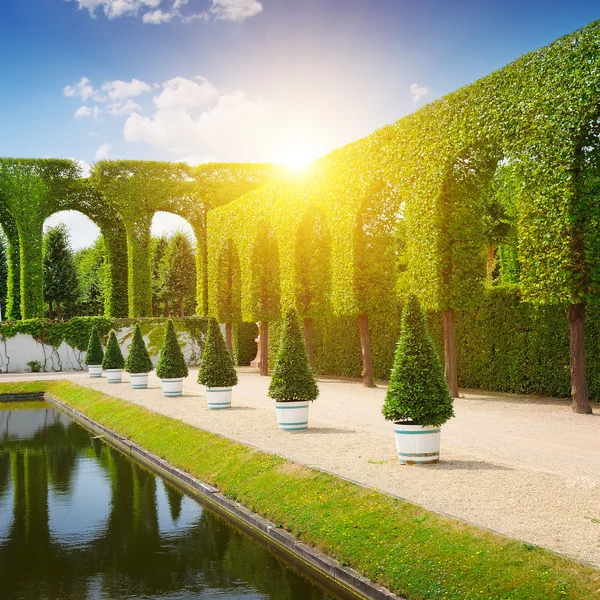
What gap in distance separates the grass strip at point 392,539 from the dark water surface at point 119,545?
0.53m

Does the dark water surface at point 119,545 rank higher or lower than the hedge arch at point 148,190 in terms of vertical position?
lower

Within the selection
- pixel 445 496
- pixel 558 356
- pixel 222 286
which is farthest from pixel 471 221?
pixel 222 286

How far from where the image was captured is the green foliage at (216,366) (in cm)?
1867

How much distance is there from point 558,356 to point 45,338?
2831 centimetres

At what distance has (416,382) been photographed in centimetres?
1031

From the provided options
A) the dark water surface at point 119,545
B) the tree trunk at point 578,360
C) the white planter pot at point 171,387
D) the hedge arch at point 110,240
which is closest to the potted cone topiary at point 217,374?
the white planter pot at point 171,387

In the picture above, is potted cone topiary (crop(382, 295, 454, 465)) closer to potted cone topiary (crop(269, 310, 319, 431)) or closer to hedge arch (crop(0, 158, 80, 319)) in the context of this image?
potted cone topiary (crop(269, 310, 319, 431))

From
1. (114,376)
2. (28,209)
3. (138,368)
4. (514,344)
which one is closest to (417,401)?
(514,344)

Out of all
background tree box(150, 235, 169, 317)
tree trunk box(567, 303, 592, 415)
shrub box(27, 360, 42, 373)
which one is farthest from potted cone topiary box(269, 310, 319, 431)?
background tree box(150, 235, 169, 317)

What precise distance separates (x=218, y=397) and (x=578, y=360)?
842 cm

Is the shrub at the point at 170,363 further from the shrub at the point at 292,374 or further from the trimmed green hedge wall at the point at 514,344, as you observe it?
the shrub at the point at 292,374

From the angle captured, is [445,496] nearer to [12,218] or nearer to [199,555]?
[199,555]

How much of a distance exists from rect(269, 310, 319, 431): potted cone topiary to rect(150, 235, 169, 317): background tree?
54.5m

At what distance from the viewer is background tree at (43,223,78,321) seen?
59.9 meters
